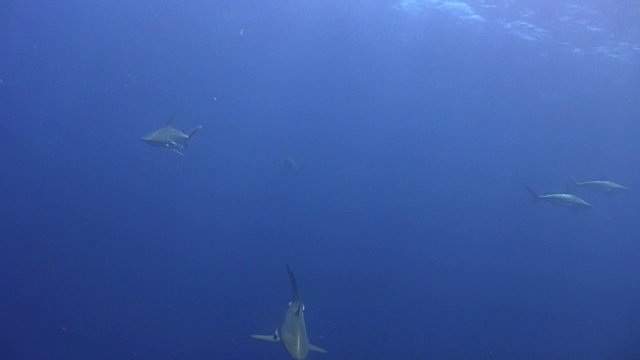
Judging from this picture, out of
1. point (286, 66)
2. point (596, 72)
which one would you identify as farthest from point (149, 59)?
point (596, 72)

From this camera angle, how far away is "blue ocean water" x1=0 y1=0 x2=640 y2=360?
1894cm

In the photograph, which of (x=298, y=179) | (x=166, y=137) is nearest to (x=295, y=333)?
(x=166, y=137)

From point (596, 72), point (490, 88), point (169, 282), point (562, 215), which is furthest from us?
point (562, 215)

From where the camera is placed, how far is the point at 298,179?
102 ft

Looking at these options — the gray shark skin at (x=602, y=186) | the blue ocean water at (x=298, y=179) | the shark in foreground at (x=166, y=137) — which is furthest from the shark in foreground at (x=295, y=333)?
the blue ocean water at (x=298, y=179)

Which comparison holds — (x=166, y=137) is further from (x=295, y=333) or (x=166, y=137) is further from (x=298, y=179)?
(x=298, y=179)

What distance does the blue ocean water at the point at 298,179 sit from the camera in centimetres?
1894

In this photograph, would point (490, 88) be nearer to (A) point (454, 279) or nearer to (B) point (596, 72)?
(B) point (596, 72)

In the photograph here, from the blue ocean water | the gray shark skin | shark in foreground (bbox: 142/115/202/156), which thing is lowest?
the blue ocean water

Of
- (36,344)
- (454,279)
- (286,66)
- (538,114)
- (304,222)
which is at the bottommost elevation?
(454,279)

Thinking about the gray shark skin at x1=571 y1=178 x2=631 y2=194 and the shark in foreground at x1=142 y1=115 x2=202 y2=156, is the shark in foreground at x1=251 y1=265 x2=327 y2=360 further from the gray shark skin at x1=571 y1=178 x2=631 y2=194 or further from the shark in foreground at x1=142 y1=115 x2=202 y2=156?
the gray shark skin at x1=571 y1=178 x2=631 y2=194

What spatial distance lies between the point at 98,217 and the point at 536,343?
19.5m

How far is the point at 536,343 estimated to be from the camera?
79.2 feet

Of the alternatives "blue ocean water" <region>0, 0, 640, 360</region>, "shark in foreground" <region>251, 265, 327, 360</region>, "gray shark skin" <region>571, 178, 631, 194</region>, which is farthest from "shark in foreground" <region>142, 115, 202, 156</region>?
"gray shark skin" <region>571, 178, 631, 194</region>
